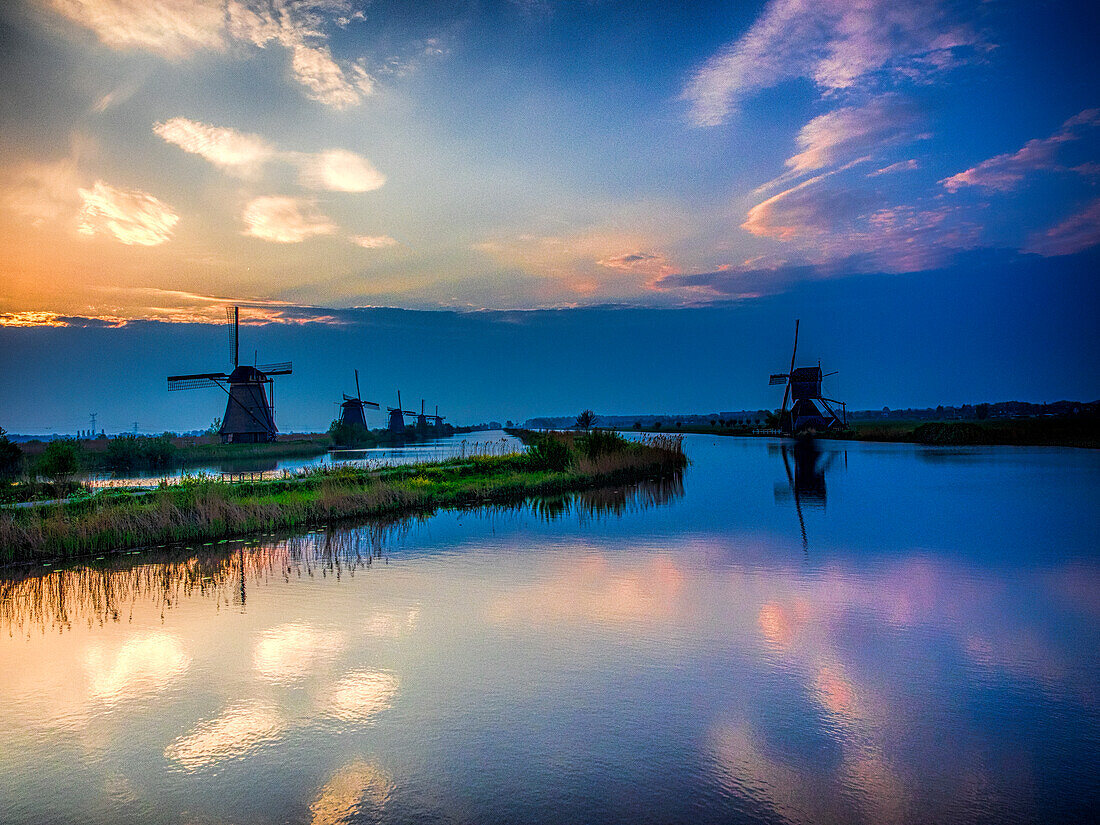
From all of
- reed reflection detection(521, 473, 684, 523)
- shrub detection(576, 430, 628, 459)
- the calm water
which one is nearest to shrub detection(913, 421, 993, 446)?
shrub detection(576, 430, 628, 459)

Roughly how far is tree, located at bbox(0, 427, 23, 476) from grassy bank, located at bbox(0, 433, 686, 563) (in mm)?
15159

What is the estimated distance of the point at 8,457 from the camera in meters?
30.0

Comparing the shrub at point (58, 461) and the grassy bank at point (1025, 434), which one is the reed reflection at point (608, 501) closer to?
the shrub at point (58, 461)

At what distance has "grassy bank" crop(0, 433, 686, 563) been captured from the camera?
14250 mm

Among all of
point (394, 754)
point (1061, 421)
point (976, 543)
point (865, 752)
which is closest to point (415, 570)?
point (394, 754)

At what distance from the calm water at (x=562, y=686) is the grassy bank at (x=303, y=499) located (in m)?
1.55

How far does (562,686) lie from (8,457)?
3392 cm

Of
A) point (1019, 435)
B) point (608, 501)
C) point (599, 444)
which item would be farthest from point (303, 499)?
point (1019, 435)

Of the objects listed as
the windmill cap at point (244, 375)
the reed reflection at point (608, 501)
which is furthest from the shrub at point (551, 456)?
the windmill cap at point (244, 375)

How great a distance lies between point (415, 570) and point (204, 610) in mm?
3650

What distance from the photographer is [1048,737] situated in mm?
5297

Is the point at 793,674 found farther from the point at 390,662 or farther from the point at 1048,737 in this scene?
the point at 390,662

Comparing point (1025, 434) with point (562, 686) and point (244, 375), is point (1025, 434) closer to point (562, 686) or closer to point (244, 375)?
point (562, 686)

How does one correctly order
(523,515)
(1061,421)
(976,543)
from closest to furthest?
A: (976,543), (523,515), (1061,421)
